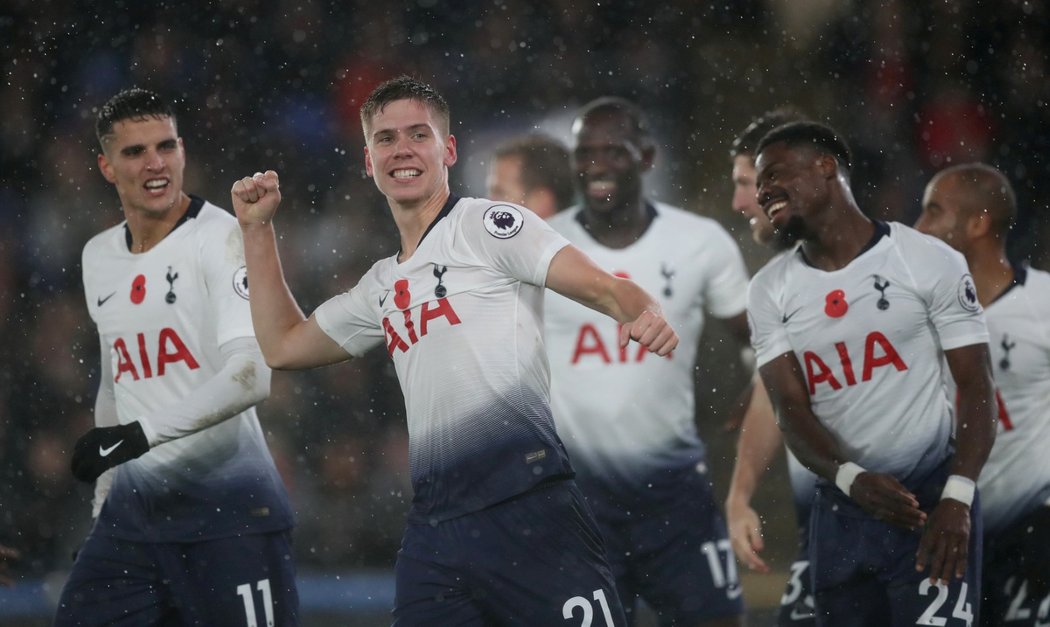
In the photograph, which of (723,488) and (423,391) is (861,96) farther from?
(423,391)

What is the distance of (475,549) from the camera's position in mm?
4023

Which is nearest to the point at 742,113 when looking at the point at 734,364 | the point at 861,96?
the point at 861,96

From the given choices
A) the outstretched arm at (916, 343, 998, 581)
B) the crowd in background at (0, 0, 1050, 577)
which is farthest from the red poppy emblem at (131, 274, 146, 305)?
the crowd in background at (0, 0, 1050, 577)

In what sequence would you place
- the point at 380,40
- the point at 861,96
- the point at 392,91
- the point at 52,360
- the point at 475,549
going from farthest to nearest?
1. the point at 380,40
2. the point at 861,96
3. the point at 52,360
4. the point at 392,91
5. the point at 475,549

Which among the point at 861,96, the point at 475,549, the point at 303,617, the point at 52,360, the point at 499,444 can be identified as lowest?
the point at 303,617

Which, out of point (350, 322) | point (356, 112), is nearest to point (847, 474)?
point (350, 322)

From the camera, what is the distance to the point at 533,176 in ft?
24.0

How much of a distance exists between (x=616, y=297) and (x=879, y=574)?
1.48 m

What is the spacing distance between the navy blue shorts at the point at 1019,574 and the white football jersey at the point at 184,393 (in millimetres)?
2745

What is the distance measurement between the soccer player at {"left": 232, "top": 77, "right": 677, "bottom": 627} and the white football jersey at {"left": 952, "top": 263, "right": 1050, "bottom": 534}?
2364 mm

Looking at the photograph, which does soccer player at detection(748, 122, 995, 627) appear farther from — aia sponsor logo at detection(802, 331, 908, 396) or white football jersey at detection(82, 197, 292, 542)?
white football jersey at detection(82, 197, 292, 542)

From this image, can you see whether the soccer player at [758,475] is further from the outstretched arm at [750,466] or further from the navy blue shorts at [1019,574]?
the navy blue shorts at [1019,574]

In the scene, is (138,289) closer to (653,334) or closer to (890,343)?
(653,334)

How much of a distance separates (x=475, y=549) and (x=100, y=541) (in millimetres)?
1654
